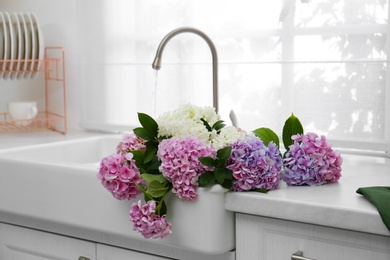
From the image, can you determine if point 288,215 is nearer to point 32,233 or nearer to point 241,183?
point 241,183

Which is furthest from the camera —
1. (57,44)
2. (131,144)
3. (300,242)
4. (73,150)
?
(57,44)

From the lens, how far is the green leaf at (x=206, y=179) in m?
1.38

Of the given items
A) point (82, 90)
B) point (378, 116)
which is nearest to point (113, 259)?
point (378, 116)

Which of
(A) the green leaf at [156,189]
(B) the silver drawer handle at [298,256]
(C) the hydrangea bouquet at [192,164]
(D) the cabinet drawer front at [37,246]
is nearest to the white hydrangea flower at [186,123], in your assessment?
(C) the hydrangea bouquet at [192,164]

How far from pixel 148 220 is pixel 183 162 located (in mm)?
137

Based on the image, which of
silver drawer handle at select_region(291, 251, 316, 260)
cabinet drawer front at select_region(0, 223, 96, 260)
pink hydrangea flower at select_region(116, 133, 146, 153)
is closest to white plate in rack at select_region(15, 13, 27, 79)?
cabinet drawer front at select_region(0, 223, 96, 260)

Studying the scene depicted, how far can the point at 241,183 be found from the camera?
140 cm

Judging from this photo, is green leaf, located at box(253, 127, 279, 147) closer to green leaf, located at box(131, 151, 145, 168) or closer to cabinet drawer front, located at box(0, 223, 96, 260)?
green leaf, located at box(131, 151, 145, 168)

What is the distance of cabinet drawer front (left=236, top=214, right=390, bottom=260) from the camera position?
1.27 m

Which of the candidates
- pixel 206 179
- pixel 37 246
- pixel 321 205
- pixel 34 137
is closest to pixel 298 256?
pixel 321 205

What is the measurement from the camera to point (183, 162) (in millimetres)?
1359

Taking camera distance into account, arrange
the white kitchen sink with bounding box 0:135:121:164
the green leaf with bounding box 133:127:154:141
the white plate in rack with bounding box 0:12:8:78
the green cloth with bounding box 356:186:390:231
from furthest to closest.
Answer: the white plate in rack with bounding box 0:12:8:78 < the white kitchen sink with bounding box 0:135:121:164 < the green leaf with bounding box 133:127:154:141 < the green cloth with bounding box 356:186:390:231

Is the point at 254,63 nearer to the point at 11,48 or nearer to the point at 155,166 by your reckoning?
the point at 155,166

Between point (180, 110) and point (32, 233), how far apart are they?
2.07 feet
